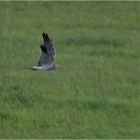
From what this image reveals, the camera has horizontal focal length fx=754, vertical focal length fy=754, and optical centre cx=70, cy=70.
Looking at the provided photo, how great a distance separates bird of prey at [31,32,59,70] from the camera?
9.65 metres

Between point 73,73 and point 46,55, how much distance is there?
104cm

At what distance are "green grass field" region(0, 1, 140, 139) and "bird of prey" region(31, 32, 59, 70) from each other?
137 millimetres

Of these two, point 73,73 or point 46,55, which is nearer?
point 46,55

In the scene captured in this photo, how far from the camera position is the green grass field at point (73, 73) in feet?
26.4

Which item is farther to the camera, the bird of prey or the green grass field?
the bird of prey

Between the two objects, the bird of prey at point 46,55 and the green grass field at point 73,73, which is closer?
the green grass field at point 73,73

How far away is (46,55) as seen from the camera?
9922 mm

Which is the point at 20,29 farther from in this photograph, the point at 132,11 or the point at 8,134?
the point at 8,134

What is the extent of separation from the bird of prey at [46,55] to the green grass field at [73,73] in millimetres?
137

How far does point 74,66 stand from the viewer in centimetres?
1146

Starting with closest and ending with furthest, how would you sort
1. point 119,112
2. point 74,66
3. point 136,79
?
1. point 119,112
2. point 136,79
3. point 74,66

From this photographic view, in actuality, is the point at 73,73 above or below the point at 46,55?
below

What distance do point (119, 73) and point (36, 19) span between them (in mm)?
5151

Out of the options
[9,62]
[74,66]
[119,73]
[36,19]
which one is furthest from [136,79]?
[36,19]
